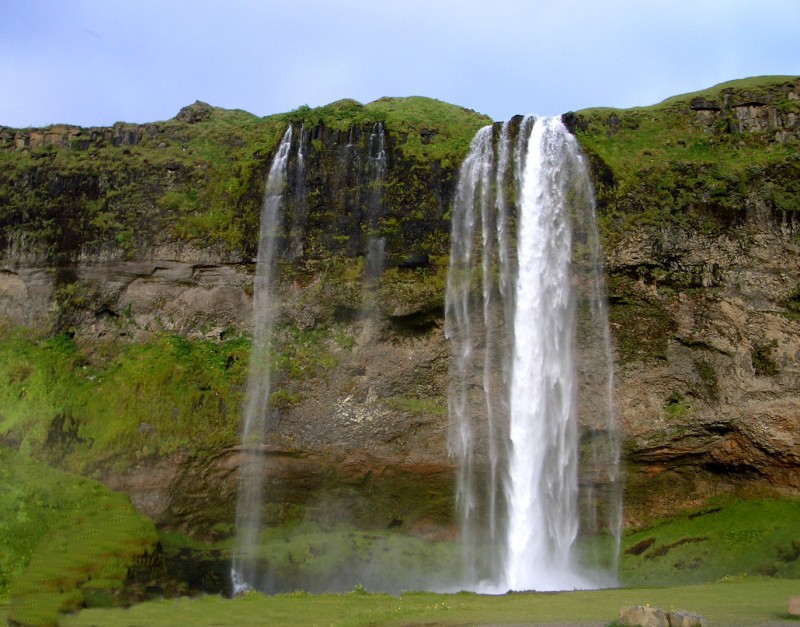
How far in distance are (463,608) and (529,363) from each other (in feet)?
38.1

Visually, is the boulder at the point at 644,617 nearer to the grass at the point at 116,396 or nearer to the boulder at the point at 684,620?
the boulder at the point at 684,620

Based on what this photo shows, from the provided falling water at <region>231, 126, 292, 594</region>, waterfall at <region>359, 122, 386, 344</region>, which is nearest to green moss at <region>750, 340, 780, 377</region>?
waterfall at <region>359, 122, 386, 344</region>

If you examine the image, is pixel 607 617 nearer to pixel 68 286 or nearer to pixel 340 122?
pixel 340 122

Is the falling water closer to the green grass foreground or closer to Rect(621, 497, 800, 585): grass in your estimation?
the green grass foreground

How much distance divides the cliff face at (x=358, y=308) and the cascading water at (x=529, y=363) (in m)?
0.74

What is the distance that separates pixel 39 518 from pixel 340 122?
17.5 metres

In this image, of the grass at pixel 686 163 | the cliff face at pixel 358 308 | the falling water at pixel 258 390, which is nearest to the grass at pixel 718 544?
the cliff face at pixel 358 308

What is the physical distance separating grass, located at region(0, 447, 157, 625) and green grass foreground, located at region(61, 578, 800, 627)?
1440 millimetres

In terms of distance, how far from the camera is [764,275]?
2833cm

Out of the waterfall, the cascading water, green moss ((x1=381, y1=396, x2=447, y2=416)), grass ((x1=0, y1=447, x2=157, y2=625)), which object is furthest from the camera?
the waterfall

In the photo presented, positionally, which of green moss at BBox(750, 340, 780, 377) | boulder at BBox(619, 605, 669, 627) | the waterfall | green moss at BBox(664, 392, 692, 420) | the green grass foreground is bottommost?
the green grass foreground

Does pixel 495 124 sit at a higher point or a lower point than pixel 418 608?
higher

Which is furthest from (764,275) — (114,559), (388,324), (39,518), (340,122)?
(39,518)

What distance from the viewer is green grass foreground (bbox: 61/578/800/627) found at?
16125 mm
